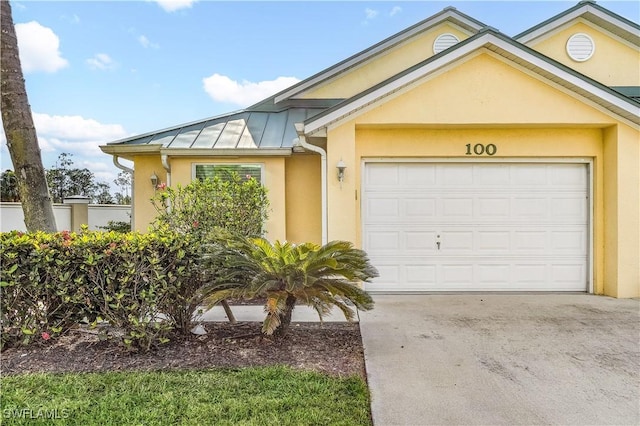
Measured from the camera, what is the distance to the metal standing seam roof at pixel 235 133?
8.72 meters

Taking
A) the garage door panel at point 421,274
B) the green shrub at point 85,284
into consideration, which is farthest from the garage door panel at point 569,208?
the green shrub at point 85,284

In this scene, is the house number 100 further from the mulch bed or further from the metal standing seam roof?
the mulch bed

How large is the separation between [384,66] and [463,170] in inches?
177

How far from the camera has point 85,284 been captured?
436 cm

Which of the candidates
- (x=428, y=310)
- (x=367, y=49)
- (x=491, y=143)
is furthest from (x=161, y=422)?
(x=367, y=49)

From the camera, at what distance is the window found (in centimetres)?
866

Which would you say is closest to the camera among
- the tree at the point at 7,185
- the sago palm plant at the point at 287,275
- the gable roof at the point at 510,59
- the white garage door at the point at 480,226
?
the sago palm plant at the point at 287,275

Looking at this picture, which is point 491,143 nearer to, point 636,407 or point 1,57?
point 636,407

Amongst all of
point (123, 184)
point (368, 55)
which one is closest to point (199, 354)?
point (368, 55)

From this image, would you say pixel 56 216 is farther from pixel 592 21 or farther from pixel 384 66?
pixel 592 21

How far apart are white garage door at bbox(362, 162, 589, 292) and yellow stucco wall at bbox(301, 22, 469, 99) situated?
3.69m

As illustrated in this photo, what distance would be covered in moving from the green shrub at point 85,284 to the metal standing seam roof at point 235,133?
4.56m

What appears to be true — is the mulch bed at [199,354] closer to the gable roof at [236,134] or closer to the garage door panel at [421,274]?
the garage door panel at [421,274]

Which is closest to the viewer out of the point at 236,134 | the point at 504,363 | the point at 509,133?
the point at 504,363
